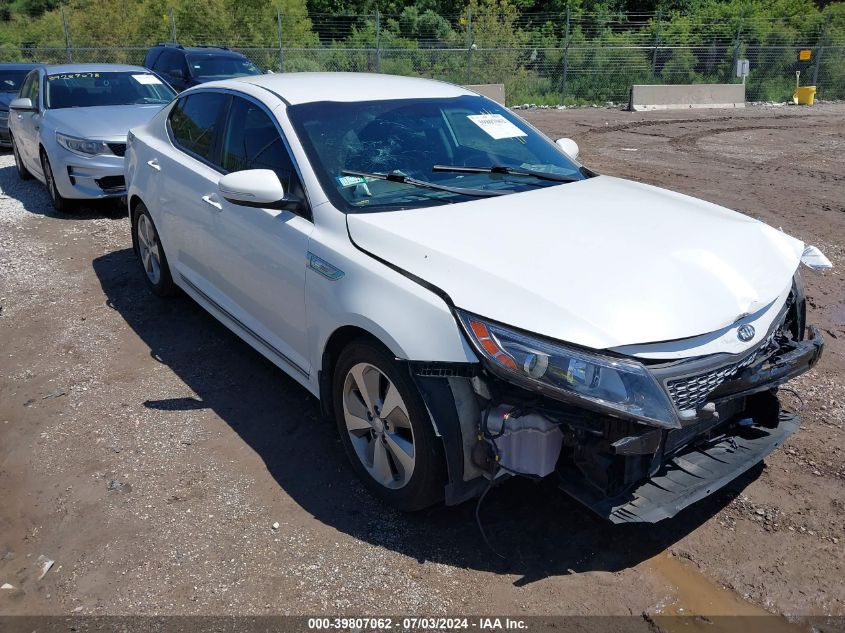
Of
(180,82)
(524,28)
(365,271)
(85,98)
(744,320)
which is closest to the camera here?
(744,320)

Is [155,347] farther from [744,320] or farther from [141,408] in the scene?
[744,320]

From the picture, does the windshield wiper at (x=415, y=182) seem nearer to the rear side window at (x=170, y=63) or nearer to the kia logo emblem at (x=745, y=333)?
the kia logo emblem at (x=745, y=333)

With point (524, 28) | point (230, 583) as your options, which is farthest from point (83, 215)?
point (524, 28)

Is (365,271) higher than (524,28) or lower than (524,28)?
lower

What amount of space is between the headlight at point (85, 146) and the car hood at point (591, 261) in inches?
242

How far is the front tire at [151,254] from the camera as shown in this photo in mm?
5621

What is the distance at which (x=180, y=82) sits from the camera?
49.6ft

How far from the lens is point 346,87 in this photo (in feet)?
14.3

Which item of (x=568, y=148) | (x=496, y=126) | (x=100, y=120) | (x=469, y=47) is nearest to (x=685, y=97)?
(x=469, y=47)

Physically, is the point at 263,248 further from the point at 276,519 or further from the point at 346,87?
the point at 276,519

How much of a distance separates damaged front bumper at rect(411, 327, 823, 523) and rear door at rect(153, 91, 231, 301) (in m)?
2.24

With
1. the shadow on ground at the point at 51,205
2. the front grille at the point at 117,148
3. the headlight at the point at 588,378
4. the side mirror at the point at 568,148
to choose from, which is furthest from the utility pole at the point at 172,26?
the headlight at the point at 588,378

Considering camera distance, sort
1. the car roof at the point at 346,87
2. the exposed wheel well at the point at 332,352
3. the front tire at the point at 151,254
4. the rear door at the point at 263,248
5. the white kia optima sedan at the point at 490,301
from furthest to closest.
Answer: the front tire at the point at 151,254 → the car roof at the point at 346,87 → the rear door at the point at 263,248 → the exposed wheel well at the point at 332,352 → the white kia optima sedan at the point at 490,301

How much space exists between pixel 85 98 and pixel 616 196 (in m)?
8.01
